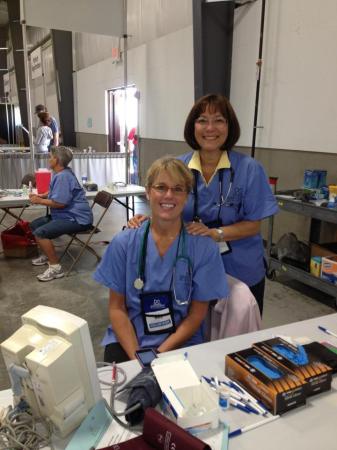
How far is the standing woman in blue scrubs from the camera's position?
1.68 meters

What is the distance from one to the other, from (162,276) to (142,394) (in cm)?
53

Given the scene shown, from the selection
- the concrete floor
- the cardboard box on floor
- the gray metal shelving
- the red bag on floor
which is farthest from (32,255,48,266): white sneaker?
the cardboard box on floor

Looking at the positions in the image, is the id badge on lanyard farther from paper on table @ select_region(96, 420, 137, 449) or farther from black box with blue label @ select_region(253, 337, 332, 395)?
paper on table @ select_region(96, 420, 137, 449)

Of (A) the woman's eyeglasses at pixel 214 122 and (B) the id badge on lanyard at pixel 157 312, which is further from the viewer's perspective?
(A) the woman's eyeglasses at pixel 214 122

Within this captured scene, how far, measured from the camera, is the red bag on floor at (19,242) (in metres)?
4.18

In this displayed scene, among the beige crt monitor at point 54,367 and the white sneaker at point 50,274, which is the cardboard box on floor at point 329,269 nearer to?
the white sneaker at point 50,274

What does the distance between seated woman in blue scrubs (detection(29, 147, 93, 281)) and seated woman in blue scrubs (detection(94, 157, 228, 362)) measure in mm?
2316

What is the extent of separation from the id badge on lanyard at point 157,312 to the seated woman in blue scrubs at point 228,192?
0.40 meters

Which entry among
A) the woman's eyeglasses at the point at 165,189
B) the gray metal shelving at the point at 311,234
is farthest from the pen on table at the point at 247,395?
the gray metal shelving at the point at 311,234

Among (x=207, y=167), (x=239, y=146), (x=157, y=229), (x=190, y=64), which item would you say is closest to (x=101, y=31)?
(x=190, y=64)

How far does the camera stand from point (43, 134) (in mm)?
6840

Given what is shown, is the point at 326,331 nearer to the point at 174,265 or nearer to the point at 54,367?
the point at 174,265

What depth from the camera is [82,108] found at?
31.2 ft

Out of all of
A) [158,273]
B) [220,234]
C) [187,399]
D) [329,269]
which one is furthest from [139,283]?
[329,269]
